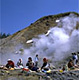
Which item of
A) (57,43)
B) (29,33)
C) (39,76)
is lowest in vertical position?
(39,76)

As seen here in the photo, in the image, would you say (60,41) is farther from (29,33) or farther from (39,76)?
(39,76)

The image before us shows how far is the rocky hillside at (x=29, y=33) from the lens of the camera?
34.5 m

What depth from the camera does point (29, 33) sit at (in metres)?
38.2

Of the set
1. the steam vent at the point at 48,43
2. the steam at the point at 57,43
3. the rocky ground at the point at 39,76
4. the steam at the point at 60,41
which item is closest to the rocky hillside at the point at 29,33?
the steam vent at the point at 48,43

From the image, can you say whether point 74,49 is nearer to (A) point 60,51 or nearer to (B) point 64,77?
(A) point 60,51

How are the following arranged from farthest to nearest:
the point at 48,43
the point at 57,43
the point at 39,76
A: the point at 48,43 → the point at 57,43 → the point at 39,76

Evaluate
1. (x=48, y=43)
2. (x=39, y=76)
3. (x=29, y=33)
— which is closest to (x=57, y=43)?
(x=48, y=43)

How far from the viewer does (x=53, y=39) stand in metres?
32.8

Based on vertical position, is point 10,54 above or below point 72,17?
below

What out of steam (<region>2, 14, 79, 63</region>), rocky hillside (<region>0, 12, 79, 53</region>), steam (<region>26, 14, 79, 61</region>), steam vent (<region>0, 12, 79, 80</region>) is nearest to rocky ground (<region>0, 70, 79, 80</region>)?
steam vent (<region>0, 12, 79, 80</region>)

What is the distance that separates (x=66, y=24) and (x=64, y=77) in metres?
26.2

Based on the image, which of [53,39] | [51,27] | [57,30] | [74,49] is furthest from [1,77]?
[51,27]

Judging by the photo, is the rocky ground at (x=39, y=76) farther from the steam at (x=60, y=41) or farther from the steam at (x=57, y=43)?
the steam at (x=60, y=41)

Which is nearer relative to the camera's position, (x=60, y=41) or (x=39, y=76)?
(x=39, y=76)
